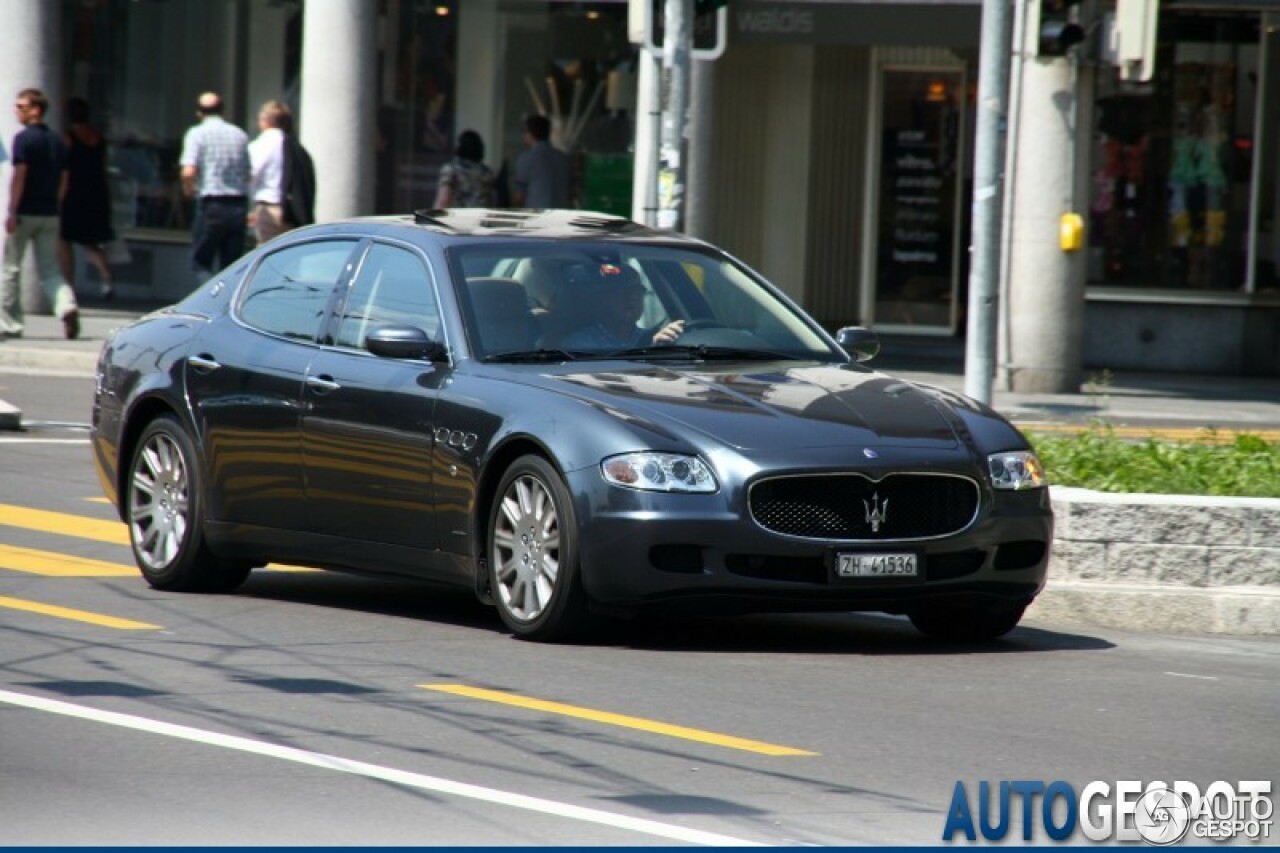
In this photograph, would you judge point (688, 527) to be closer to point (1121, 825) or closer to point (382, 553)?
point (382, 553)

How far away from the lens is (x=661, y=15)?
16.5 meters

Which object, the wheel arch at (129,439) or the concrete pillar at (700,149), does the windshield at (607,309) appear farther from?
the concrete pillar at (700,149)

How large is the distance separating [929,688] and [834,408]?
1202 mm

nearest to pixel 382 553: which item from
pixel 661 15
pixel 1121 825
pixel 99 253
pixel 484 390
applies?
pixel 484 390

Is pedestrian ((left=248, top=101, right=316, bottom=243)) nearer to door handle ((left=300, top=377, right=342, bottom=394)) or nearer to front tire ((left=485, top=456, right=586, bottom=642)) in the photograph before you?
door handle ((left=300, top=377, right=342, bottom=394))

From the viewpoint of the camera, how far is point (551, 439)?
895 cm

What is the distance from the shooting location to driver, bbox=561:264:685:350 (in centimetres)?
977

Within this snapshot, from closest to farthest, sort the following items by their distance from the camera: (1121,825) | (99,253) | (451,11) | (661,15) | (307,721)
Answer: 1. (1121,825)
2. (307,721)
3. (661,15)
4. (99,253)
5. (451,11)

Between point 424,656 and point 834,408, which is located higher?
point 834,408

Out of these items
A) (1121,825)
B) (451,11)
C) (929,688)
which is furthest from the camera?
(451,11)

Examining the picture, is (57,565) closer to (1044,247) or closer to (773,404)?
(773,404)

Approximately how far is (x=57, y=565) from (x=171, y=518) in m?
0.77

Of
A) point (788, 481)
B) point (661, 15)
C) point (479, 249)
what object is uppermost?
point (661, 15)

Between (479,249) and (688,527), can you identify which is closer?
(688,527)
